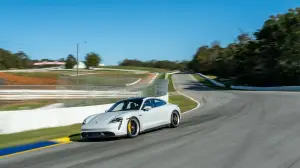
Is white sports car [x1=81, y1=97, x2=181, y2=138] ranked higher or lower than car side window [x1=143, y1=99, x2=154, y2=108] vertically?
lower

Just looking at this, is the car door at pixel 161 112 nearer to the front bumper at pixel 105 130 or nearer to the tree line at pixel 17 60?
the front bumper at pixel 105 130

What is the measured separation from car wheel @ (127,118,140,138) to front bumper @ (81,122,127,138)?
19 cm

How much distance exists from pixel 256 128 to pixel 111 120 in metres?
4.89

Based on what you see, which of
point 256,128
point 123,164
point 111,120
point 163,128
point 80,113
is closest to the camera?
point 123,164

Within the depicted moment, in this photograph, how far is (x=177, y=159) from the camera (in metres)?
8.12

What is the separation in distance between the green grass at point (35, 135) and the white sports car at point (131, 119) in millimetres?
1912

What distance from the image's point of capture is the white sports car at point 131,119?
38.1 feet

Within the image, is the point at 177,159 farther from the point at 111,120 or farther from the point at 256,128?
the point at 256,128

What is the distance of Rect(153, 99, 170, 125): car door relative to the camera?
1336 centimetres

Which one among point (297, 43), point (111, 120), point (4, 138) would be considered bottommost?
point (4, 138)

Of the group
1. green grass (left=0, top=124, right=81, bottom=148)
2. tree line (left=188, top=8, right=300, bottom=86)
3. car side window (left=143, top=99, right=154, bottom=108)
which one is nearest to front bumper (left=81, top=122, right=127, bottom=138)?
car side window (left=143, top=99, right=154, bottom=108)

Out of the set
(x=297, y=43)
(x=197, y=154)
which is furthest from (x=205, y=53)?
(x=197, y=154)

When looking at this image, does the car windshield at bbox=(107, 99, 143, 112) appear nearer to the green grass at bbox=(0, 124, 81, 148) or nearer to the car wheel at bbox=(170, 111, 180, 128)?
the car wheel at bbox=(170, 111, 180, 128)

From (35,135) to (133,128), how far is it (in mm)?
3985
